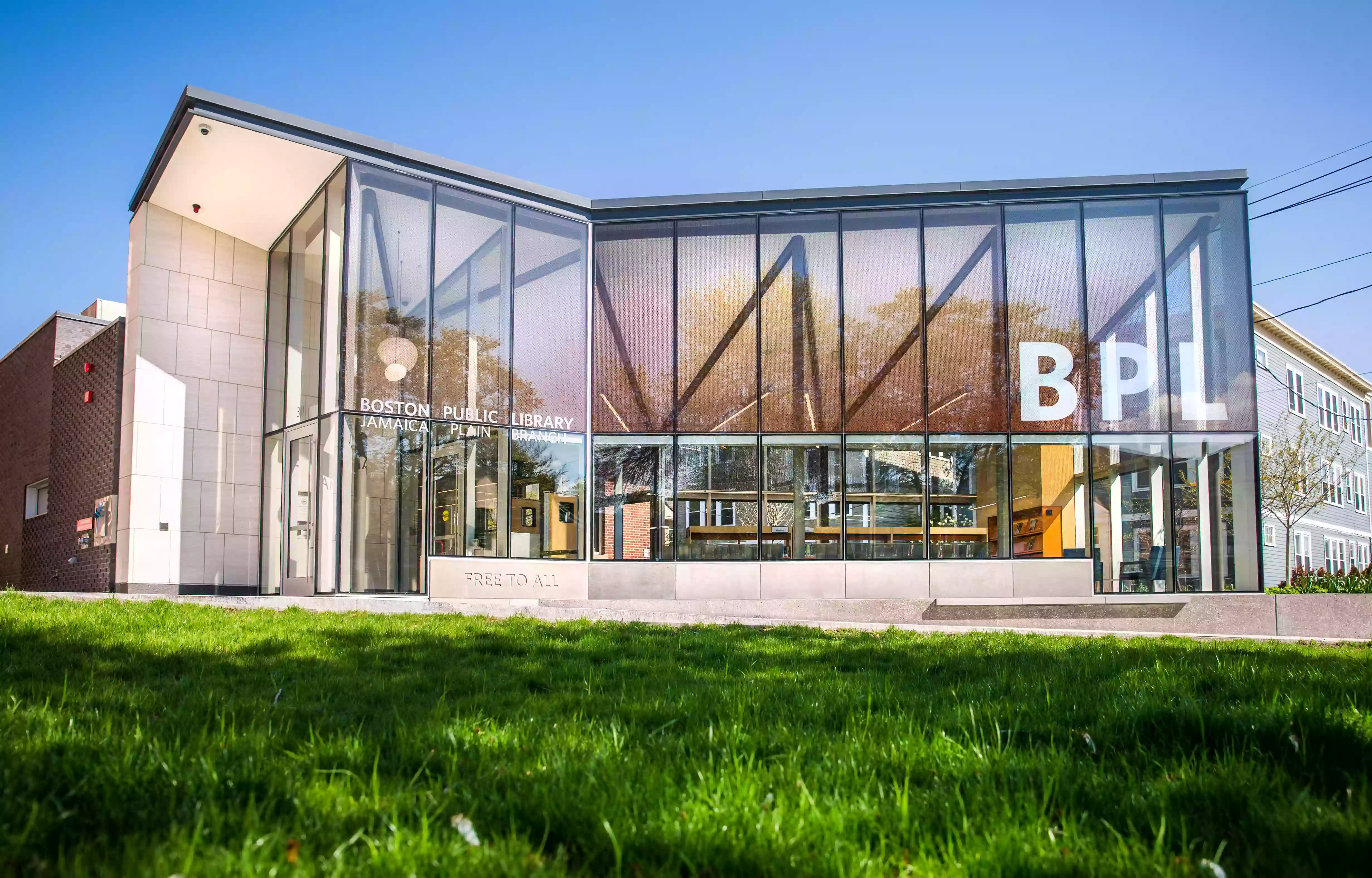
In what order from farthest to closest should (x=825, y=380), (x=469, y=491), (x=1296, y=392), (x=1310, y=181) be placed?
(x=1296, y=392)
(x=1310, y=181)
(x=825, y=380)
(x=469, y=491)

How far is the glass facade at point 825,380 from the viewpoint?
19250 millimetres

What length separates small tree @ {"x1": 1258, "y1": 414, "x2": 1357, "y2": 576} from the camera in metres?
37.8

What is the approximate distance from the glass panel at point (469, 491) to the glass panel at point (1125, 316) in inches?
471

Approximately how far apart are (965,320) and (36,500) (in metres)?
22.6

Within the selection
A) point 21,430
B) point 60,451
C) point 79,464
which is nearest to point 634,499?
point 79,464

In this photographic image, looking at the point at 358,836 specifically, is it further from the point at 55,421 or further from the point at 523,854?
the point at 55,421

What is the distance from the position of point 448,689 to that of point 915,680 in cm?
268

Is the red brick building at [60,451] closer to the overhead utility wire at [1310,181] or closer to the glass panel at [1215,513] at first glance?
the glass panel at [1215,513]

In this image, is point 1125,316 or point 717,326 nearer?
point 1125,316

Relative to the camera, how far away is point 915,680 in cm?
577

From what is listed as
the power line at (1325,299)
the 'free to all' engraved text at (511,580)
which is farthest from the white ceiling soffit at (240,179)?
the power line at (1325,299)

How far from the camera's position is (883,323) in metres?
20.6

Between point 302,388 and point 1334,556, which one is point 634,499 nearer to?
point 302,388

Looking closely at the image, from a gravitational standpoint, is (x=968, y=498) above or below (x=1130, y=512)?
above
